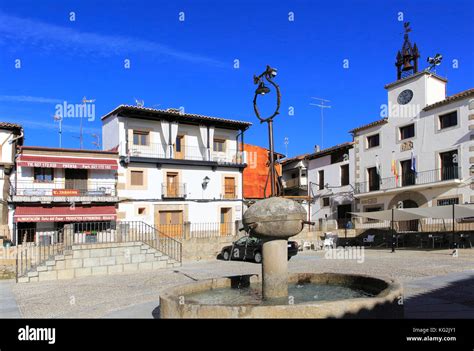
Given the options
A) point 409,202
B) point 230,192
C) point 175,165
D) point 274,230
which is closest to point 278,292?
point 274,230

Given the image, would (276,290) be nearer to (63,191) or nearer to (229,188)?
(63,191)

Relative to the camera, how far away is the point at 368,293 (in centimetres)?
693

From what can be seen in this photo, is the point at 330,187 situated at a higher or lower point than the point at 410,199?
higher

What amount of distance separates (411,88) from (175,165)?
16.3m

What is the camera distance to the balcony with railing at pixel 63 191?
24281mm

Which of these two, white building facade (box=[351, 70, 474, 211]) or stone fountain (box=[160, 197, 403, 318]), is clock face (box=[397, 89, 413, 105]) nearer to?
white building facade (box=[351, 70, 474, 211])

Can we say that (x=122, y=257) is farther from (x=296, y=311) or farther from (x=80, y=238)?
(x=296, y=311)

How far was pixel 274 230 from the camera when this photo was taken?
6219 mm

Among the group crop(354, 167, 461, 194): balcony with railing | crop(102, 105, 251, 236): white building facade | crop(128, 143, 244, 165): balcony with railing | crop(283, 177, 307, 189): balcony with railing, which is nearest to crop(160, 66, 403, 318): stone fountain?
crop(102, 105, 251, 236): white building facade

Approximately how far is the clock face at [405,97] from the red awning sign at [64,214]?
19773 mm

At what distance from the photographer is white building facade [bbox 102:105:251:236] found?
27.7m

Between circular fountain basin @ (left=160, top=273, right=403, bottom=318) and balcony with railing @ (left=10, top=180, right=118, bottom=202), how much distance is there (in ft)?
65.1

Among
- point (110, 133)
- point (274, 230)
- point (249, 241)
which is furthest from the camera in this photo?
point (110, 133)

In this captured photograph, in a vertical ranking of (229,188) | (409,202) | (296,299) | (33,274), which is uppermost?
(229,188)
